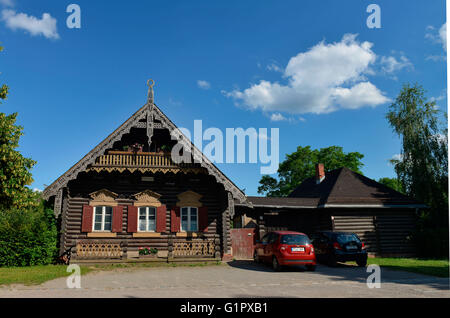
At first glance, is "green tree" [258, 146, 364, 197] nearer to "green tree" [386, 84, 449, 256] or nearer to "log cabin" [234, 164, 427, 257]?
"green tree" [386, 84, 449, 256]

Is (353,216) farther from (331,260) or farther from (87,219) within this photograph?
(87,219)

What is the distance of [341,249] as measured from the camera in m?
13.8

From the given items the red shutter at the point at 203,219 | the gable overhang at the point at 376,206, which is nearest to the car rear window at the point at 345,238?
the gable overhang at the point at 376,206

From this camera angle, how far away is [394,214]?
19906 millimetres

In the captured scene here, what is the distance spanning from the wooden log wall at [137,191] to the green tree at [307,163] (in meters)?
28.8

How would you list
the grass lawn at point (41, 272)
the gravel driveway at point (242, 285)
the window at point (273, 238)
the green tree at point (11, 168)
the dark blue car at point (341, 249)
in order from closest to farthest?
1. the gravel driveway at point (242, 285)
2. the grass lawn at point (41, 272)
3. the window at point (273, 238)
4. the dark blue car at point (341, 249)
5. the green tree at point (11, 168)

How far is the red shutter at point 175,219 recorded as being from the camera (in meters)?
16.0

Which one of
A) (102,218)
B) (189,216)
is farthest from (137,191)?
(189,216)

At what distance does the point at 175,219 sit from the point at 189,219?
2.62ft

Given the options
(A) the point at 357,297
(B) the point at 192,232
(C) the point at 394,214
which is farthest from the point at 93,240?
(C) the point at 394,214

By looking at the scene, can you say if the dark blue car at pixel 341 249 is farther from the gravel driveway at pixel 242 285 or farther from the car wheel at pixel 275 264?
the car wheel at pixel 275 264

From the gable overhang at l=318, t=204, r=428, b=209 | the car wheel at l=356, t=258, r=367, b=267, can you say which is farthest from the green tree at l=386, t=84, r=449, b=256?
the car wheel at l=356, t=258, r=367, b=267
